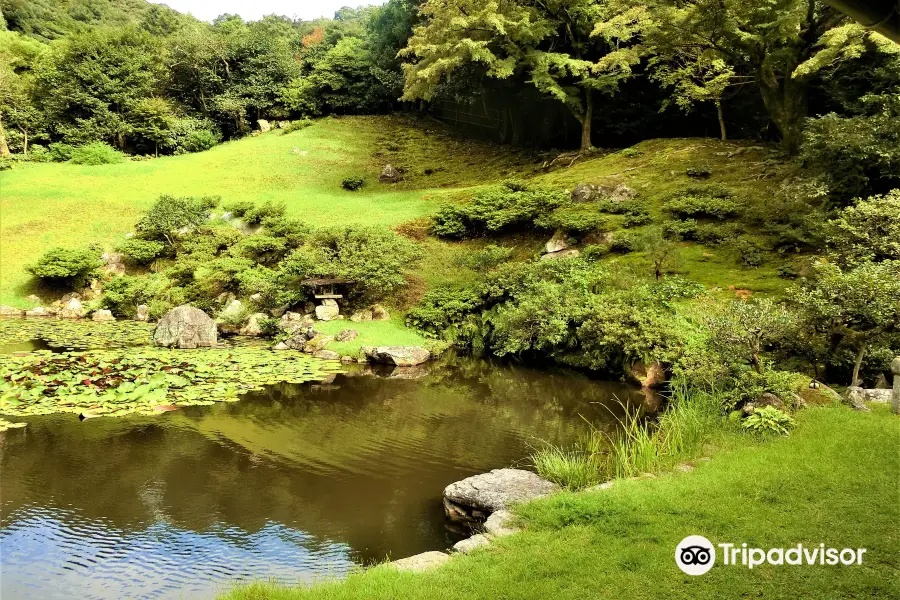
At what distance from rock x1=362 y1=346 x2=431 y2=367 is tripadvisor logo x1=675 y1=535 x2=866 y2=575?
352 inches

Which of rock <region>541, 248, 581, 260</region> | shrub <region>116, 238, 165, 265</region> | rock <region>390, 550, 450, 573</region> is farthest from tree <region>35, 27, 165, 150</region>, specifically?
rock <region>390, 550, 450, 573</region>

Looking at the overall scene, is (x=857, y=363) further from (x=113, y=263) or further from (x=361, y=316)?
(x=113, y=263)

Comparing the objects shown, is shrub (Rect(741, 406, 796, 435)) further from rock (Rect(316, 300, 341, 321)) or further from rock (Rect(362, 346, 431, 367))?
rock (Rect(316, 300, 341, 321))

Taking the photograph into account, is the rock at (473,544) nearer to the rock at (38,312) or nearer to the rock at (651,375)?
the rock at (651,375)

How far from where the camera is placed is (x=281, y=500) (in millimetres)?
6293

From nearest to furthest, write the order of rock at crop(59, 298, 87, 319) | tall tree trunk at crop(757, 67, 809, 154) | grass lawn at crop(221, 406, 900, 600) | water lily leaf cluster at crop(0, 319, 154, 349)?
grass lawn at crop(221, 406, 900, 600)
water lily leaf cluster at crop(0, 319, 154, 349)
tall tree trunk at crop(757, 67, 809, 154)
rock at crop(59, 298, 87, 319)

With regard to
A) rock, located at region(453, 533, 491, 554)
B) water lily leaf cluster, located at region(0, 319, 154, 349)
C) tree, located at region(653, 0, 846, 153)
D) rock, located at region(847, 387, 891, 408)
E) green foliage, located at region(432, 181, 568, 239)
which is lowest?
water lily leaf cluster, located at region(0, 319, 154, 349)

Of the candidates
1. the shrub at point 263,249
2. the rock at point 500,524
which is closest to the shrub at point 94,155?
the shrub at point 263,249

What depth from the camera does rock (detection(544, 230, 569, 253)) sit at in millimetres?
15805

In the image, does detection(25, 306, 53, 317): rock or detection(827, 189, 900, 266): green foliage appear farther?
detection(25, 306, 53, 317): rock

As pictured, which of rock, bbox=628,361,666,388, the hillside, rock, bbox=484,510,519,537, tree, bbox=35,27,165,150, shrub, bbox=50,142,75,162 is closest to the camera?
rock, bbox=484,510,519,537

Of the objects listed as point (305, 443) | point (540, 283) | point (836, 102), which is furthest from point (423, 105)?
point (305, 443)

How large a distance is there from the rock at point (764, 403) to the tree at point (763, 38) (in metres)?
10.3

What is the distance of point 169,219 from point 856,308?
63.8 feet
